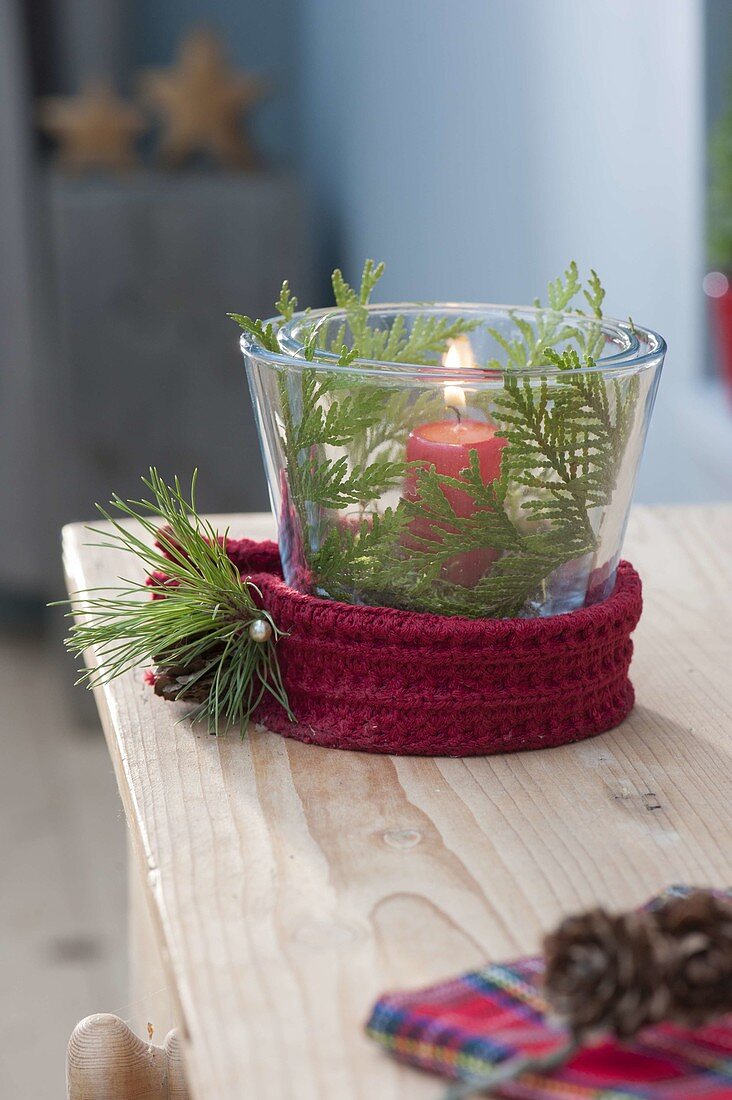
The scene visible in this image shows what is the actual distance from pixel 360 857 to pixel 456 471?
153 millimetres

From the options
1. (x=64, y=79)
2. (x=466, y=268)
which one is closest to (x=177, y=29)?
(x=64, y=79)

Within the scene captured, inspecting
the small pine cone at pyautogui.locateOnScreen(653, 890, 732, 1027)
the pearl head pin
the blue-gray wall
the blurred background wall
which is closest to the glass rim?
the pearl head pin

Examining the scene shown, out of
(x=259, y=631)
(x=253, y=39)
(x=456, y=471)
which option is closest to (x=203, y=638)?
(x=259, y=631)

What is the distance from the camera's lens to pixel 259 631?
518mm

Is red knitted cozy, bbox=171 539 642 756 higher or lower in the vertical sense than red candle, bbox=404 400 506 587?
lower

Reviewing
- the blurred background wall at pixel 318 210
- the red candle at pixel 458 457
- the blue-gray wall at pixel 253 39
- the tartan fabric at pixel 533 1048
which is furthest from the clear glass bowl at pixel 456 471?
the blue-gray wall at pixel 253 39

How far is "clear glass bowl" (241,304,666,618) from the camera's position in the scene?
1.58ft

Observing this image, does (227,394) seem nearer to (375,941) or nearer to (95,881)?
(95,881)

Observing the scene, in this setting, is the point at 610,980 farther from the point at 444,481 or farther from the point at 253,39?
the point at 253,39

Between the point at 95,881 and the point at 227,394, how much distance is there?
0.83 metres

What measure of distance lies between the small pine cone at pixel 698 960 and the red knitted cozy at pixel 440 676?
0.18 meters

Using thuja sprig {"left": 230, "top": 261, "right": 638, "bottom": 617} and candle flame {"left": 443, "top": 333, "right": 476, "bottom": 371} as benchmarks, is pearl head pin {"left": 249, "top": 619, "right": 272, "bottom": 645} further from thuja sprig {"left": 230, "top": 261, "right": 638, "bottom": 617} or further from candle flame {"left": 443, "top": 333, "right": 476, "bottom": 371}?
candle flame {"left": 443, "top": 333, "right": 476, "bottom": 371}

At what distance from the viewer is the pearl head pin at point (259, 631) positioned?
0.52 metres

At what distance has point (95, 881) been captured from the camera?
1.60m
